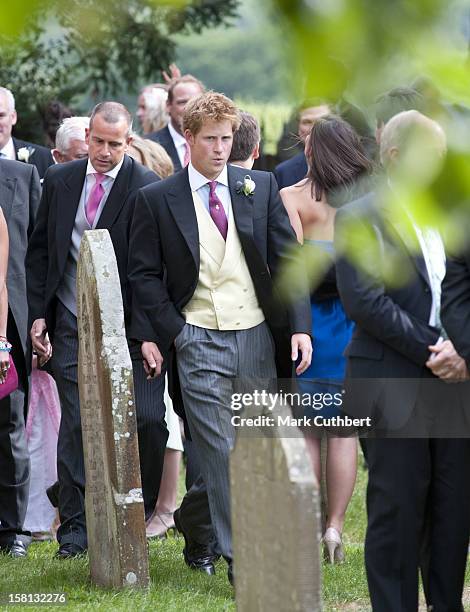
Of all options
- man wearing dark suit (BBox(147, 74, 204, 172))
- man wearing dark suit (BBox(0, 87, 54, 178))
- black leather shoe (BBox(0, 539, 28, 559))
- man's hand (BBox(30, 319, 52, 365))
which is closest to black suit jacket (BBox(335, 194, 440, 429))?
man's hand (BBox(30, 319, 52, 365))

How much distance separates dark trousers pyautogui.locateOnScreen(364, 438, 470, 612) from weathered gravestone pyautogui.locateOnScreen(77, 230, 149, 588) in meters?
1.34

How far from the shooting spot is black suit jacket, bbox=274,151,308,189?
871 cm

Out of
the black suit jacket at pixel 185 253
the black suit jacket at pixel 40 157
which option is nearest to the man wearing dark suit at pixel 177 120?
the black suit jacket at pixel 40 157

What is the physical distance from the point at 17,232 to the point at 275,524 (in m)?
4.20

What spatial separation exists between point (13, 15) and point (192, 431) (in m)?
4.93

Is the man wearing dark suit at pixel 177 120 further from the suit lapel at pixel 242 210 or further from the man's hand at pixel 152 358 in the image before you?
the man's hand at pixel 152 358

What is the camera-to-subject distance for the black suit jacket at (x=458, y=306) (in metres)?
5.04

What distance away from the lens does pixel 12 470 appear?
25.4 feet

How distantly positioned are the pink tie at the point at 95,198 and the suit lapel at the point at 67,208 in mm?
72

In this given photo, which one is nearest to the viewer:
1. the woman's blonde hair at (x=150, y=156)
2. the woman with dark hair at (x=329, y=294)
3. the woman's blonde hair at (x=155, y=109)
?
the woman with dark hair at (x=329, y=294)

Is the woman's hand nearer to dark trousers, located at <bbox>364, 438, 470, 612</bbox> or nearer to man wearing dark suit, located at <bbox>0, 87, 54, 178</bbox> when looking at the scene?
man wearing dark suit, located at <bbox>0, 87, 54, 178</bbox>

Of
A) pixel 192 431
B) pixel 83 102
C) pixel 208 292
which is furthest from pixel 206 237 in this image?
pixel 83 102

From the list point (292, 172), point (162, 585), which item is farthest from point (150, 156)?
point (162, 585)

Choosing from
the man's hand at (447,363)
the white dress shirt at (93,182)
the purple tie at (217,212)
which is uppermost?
the white dress shirt at (93,182)
